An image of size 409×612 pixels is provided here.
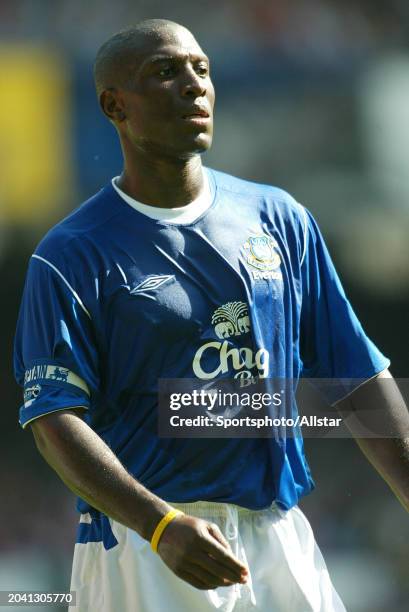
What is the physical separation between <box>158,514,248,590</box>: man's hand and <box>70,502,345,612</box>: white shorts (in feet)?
1.42

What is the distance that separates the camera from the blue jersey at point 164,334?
318 cm

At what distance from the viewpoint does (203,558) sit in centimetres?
268

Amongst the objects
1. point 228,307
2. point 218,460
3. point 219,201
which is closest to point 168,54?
point 219,201

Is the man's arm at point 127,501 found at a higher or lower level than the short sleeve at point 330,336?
lower

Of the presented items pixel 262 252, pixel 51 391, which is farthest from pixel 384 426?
pixel 51 391

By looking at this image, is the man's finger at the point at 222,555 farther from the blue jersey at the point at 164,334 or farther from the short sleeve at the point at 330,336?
the short sleeve at the point at 330,336

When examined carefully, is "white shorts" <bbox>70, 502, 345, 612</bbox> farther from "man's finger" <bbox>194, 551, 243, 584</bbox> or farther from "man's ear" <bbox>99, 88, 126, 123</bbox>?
"man's ear" <bbox>99, 88, 126, 123</bbox>

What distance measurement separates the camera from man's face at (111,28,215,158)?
3318 mm

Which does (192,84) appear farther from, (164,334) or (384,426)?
(384,426)

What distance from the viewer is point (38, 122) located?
21.9 ft

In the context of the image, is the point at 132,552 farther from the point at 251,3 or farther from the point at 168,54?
the point at 251,3

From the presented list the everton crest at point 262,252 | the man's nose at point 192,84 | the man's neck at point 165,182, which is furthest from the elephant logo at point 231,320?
the man's nose at point 192,84

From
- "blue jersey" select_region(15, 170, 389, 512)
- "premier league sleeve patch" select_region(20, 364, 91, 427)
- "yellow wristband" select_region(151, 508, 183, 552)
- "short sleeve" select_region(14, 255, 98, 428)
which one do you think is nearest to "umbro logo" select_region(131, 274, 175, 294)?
"blue jersey" select_region(15, 170, 389, 512)

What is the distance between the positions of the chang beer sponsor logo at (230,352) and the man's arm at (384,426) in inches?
11.6
